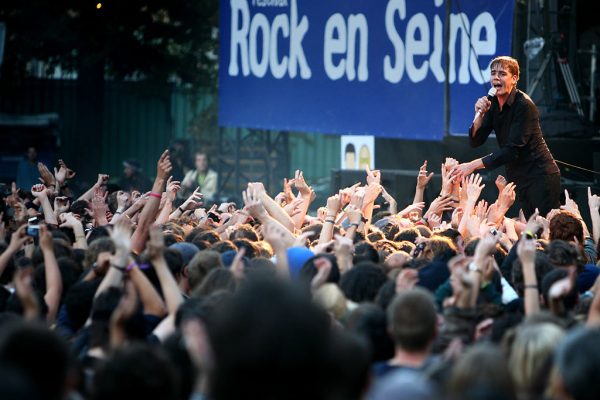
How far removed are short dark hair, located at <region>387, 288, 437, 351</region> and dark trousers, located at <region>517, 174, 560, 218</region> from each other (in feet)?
19.5

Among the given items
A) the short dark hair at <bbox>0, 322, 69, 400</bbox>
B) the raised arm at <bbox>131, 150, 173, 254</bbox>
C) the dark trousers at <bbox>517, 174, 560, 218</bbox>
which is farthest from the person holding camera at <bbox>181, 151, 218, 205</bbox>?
the short dark hair at <bbox>0, 322, 69, 400</bbox>

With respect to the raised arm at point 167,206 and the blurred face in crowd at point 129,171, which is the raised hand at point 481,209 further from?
the blurred face in crowd at point 129,171

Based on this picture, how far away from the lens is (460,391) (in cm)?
374

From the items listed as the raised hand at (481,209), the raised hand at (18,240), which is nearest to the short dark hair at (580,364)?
the raised hand at (18,240)

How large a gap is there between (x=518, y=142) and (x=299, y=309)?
7415mm

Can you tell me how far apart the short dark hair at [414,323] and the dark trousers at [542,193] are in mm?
5937

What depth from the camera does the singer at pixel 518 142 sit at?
10.1m

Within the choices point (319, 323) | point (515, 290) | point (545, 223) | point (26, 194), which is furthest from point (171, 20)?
point (319, 323)

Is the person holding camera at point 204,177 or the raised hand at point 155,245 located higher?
the raised hand at point 155,245

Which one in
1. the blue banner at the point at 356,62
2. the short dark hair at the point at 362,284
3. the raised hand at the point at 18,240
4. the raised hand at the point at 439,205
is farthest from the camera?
the blue banner at the point at 356,62

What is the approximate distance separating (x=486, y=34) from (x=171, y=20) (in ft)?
36.4

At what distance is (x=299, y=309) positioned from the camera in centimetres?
303

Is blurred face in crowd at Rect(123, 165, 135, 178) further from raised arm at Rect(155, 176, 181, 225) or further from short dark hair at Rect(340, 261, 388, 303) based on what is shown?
short dark hair at Rect(340, 261, 388, 303)

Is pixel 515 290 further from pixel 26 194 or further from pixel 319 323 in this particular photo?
pixel 26 194
